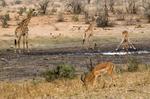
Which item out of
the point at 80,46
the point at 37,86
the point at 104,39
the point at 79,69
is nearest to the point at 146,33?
the point at 104,39

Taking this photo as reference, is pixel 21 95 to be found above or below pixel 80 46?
above

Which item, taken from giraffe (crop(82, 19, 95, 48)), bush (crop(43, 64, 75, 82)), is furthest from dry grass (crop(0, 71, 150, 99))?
giraffe (crop(82, 19, 95, 48))

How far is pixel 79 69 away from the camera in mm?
23609

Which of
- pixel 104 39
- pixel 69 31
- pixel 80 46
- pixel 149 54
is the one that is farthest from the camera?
pixel 69 31

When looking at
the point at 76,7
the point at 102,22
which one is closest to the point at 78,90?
the point at 102,22

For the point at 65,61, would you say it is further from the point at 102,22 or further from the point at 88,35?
the point at 102,22

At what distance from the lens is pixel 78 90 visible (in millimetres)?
16859

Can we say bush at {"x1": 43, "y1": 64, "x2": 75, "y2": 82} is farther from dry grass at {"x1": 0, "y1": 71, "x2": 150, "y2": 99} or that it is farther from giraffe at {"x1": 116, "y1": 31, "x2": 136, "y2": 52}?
giraffe at {"x1": 116, "y1": 31, "x2": 136, "y2": 52}

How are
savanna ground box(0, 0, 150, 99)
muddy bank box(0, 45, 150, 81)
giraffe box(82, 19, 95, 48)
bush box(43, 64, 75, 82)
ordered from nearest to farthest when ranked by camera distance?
savanna ground box(0, 0, 150, 99)
bush box(43, 64, 75, 82)
muddy bank box(0, 45, 150, 81)
giraffe box(82, 19, 95, 48)

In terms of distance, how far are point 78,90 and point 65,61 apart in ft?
29.2

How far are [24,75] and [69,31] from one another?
13128mm

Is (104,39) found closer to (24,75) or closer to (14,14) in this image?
(24,75)

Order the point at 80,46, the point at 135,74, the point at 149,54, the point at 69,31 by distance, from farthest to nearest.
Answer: the point at 69,31 → the point at 80,46 → the point at 149,54 → the point at 135,74

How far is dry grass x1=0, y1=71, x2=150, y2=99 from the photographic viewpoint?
15.9 meters
